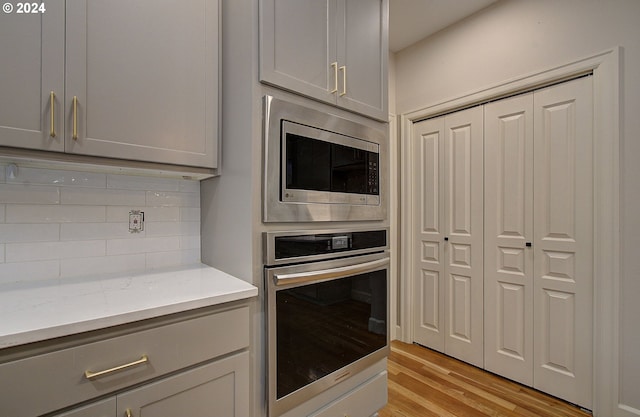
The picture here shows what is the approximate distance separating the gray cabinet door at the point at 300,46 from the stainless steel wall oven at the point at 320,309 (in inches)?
24.9

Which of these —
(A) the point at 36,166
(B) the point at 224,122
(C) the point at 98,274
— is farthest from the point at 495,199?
(A) the point at 36,166

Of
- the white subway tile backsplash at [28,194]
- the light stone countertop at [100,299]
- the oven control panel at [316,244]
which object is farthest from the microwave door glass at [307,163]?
the white subway tile backsplash at [28,194]

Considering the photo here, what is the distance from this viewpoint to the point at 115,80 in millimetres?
1096

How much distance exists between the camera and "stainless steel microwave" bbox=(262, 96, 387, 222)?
3.85ft

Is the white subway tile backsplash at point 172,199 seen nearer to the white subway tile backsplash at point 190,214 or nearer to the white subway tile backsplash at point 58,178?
the white subway tile backsplash at point 190,214

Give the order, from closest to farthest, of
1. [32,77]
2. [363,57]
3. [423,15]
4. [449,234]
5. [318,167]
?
[32,77] → [318,167] → [363,57] → [423,15] → [449,234]

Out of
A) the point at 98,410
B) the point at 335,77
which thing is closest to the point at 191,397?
the point at 98,410

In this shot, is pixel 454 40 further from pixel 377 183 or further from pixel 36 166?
pixel 36 166

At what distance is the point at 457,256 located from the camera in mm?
2434

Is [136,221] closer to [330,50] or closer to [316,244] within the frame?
[316,244]

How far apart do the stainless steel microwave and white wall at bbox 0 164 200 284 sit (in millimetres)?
655

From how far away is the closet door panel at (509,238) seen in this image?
6.73 feet

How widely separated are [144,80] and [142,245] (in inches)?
29.9

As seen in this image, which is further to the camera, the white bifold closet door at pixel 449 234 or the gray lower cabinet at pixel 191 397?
the white bifold closet door at pixel 449 234
